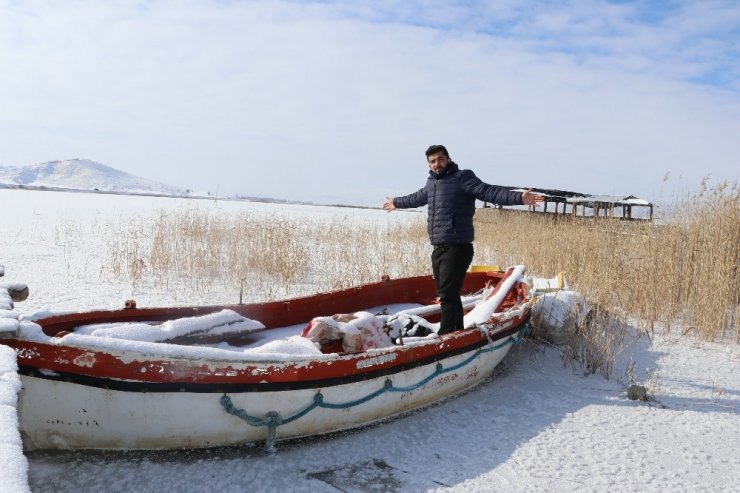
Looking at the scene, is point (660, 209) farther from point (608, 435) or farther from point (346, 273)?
point (608, 435)

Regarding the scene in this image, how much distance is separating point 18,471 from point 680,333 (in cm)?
665

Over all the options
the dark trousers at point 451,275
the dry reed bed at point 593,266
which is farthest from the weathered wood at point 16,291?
the dry reed bed at point 593,266

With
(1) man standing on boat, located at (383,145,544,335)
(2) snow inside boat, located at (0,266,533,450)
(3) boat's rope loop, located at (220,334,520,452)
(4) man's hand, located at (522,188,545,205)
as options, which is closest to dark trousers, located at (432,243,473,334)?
(1) man standing on boat, located at (383,145,544,335)

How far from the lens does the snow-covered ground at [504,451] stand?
2.82 meters

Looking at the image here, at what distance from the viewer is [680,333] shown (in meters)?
6.40

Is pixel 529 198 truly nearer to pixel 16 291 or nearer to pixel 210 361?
pixel 210 361

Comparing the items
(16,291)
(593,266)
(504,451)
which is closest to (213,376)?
(16,291)

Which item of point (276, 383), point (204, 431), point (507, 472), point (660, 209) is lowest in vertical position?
point (507, 472)

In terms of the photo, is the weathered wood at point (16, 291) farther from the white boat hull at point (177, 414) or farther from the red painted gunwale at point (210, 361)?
the white boat hull at point (177, 414)

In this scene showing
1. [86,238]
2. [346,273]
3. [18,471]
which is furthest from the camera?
[86,238]

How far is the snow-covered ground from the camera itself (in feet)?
9.27

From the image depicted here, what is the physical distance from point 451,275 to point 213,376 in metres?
2.32

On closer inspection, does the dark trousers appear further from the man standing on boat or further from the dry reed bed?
the dry reed bed

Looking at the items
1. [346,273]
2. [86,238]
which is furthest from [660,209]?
[86,238]
